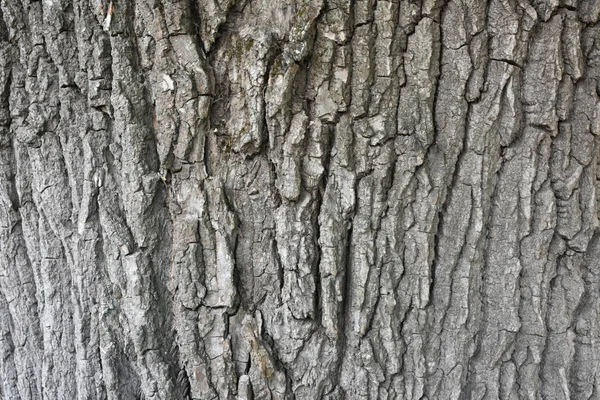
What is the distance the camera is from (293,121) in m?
1.50

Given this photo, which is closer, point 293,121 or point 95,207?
point 293,121

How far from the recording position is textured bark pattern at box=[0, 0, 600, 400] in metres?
1.48

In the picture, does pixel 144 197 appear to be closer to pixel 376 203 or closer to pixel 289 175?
pixel 289 175

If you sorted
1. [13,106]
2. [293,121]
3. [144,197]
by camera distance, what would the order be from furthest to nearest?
[13,106] < [144,197] < [293,121]

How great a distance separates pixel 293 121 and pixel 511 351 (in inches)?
43.3

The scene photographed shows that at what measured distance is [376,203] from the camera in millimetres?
1524

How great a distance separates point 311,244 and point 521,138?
766 millimetres

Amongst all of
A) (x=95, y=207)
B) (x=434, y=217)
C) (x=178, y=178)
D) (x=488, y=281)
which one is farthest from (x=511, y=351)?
(x=95, y=207)

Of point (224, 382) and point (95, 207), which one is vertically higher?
point (95, 207)

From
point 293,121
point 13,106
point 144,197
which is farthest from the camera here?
point 13,106

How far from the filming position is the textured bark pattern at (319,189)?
1.48 meters

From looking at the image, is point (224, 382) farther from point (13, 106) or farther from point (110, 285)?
point (13, 106)

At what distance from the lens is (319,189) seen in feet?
5.03

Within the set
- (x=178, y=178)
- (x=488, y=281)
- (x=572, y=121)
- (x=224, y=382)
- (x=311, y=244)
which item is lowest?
(x=224, y=382)
